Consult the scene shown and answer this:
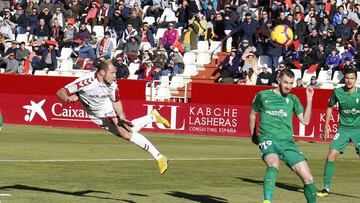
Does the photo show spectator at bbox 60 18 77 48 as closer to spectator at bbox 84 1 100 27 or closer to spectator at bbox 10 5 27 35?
spectator at bbox 84 1 100 27

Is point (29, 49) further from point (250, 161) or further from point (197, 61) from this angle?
point (250, 161)

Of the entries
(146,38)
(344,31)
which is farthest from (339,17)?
(146,38)

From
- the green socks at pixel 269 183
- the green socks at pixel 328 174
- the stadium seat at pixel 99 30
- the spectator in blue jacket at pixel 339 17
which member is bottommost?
the green socks at pixel 328 174

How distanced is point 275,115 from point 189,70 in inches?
1025

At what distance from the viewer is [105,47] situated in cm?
4331

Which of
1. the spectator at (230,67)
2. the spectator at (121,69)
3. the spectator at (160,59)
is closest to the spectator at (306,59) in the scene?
the spectator at (230,67)

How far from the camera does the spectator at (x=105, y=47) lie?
43.2 m

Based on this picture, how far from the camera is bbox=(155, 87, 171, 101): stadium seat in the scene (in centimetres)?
3834

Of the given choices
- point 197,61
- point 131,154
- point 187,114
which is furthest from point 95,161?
point 197,61

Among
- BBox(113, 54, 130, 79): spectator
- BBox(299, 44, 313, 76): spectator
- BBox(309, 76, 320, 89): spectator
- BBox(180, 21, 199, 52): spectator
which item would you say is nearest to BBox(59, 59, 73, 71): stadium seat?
BBox(113, 54, 130, 79): spectator

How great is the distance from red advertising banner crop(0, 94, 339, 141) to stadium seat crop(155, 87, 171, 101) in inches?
33.1

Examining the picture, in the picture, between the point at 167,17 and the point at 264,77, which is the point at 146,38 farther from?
the point at 264,77

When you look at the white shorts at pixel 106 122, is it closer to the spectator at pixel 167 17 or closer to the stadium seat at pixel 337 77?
the stadium seat at pixel 337 77

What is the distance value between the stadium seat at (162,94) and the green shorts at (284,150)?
22735mm
